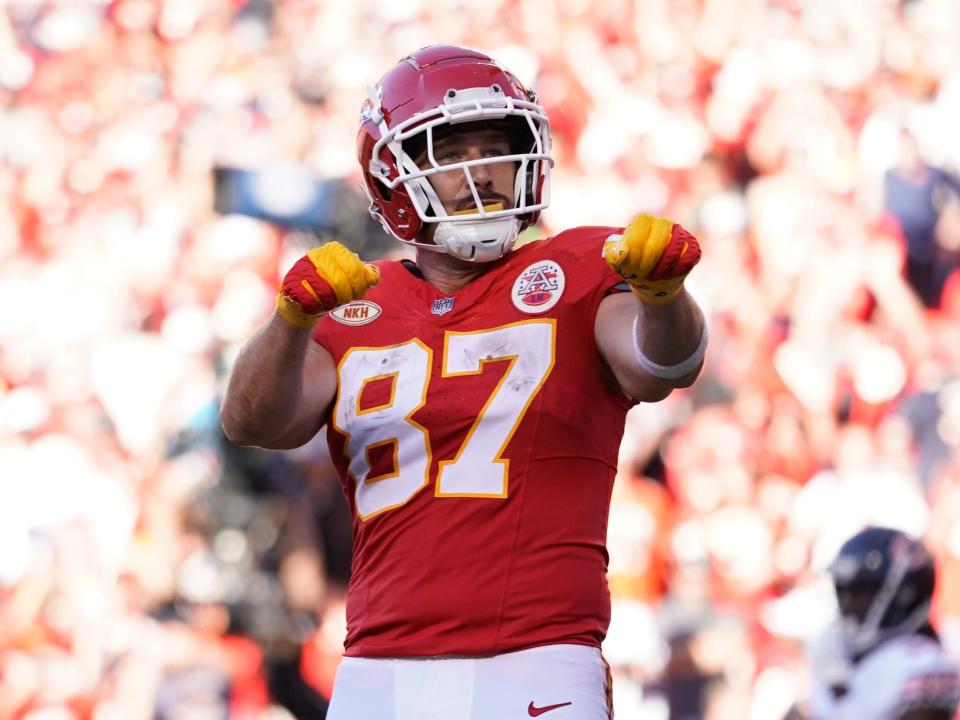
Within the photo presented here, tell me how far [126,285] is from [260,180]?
68 centimetres

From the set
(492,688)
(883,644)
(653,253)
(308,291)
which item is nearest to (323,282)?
(308,291)

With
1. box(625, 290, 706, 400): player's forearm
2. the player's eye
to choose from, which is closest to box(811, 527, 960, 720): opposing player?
box(625, 290, 706, 400): player's forearm

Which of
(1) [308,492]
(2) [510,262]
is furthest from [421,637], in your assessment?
(1) [308,492]

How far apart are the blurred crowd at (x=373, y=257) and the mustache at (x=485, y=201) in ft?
11.4

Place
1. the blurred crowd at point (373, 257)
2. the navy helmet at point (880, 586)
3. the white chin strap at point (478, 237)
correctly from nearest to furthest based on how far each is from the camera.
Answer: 1. the white chin strap at point (478, 237)
2. the navy helmet at point (880, 586)
3. the blurred crowd at point (373, 257)

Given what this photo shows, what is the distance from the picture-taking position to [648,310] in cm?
187

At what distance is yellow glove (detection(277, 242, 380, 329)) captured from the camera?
6.24 feet

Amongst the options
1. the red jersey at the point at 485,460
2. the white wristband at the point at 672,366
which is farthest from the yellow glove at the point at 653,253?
the red jersey at the point at 485,460

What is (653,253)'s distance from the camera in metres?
1.76

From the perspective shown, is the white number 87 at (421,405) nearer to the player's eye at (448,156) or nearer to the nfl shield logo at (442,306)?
the nfl shield logo at (442,306)

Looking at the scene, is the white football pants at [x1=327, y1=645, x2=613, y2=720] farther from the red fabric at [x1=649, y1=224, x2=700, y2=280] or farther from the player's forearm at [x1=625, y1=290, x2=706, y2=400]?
the red fabric at [x1=649, y1=224, x2=700, y2=280]

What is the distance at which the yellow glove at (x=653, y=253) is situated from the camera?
5.78 ft

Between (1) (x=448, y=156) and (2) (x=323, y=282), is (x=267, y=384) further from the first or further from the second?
(1) (x=448, y=156)

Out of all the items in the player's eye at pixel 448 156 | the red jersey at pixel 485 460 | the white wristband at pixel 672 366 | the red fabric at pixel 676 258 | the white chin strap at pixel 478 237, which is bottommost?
the red jersey at pixel 485 460
